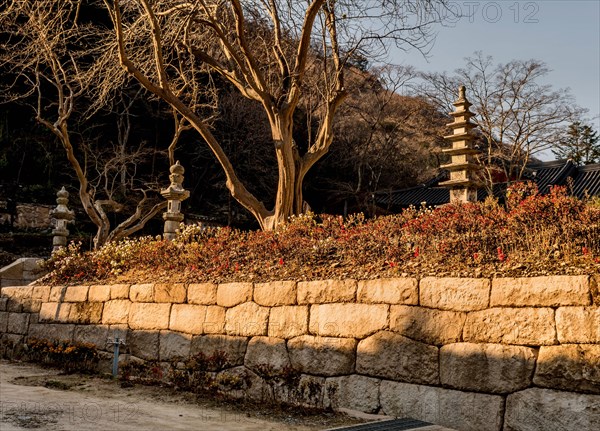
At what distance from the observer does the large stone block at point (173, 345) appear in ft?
23.8

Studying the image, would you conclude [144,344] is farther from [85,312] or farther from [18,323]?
[18,323]

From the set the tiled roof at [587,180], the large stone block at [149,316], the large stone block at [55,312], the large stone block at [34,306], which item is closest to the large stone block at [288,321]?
the large stone block at [149,316]

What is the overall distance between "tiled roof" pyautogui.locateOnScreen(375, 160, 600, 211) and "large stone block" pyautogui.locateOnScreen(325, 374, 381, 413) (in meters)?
17.1

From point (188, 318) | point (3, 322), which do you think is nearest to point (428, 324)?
point (188, 318)

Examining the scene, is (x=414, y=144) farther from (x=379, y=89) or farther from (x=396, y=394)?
(x=396, y=394)

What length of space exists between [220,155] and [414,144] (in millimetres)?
17745

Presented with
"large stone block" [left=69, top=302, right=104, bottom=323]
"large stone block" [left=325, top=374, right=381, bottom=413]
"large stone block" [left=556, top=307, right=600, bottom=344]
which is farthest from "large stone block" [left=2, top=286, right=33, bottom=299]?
A: "large stone block" [left=556, top=307, right=600, bottom=344]

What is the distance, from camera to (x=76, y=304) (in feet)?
30.3

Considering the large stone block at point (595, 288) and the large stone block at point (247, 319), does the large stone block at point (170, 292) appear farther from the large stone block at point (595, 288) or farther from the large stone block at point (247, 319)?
the large stone block at point (595, 288)

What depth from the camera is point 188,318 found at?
7.34 metres

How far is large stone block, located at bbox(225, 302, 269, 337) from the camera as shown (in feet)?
21.2

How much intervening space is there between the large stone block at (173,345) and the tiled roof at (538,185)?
1606 centimetres

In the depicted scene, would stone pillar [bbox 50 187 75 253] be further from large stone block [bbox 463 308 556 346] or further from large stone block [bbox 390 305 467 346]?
large stone block [bbox 463 308 556 346]

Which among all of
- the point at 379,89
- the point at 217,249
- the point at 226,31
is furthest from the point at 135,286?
the point at 379,89
